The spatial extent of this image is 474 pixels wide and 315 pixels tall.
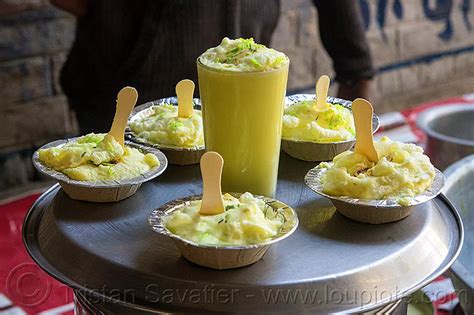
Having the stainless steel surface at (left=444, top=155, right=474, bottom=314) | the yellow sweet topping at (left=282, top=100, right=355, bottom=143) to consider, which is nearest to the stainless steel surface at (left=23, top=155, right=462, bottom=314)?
the yellow sweet topping at (left=282, top=100, right=355, bottom=143)

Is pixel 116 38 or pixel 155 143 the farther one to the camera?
pixel 116 38

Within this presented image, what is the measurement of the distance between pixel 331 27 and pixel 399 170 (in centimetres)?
113

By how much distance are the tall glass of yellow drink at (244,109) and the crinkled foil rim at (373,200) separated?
58 mm

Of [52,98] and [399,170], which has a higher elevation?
[399,170]

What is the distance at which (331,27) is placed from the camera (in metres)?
2.11

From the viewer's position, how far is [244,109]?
3.33ft

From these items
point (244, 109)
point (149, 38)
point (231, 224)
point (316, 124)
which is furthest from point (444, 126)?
point (231, 224)

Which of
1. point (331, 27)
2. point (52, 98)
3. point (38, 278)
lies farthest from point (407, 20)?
point (38, 278)

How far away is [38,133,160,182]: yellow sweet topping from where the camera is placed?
107cm

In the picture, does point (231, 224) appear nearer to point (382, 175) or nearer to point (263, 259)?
point (263, 259)

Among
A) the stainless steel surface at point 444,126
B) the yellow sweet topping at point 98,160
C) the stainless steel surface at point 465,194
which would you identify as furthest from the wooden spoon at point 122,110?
the stainless steel surface at point 444,126

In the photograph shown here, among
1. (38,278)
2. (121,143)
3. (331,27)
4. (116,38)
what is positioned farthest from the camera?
(331,27)

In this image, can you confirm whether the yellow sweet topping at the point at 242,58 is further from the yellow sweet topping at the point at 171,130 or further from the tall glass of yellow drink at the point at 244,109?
the yellow sweet topping at the point at 171,130

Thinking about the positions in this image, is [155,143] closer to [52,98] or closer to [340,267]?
[340,267]
